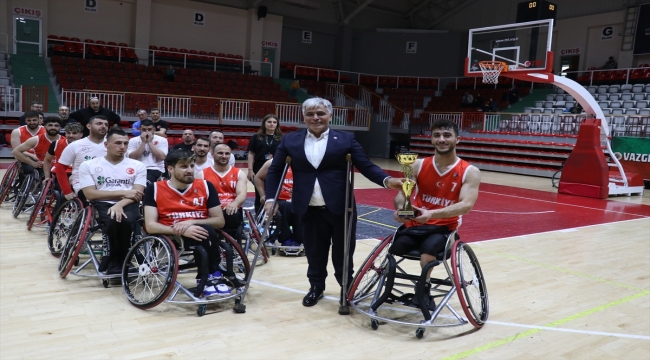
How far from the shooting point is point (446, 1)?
24469mm

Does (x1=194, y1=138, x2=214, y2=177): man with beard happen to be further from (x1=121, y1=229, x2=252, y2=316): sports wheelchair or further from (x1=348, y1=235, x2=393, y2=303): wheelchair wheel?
(x1=348, y1=235, x2=393, y2=303): wheelchair wheel

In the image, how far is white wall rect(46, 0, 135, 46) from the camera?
1789cm

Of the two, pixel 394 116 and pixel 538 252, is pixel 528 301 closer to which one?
pixel 538 252

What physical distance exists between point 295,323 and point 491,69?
31.6 feet

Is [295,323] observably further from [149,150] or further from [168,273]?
[149,150]

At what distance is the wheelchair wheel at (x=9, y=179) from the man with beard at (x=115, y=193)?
3.13m

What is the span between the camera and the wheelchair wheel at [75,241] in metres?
4.05

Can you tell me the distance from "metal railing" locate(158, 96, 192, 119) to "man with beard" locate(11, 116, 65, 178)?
8777 mm

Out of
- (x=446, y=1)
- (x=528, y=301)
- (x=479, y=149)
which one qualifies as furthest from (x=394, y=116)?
(x=528, y=301)

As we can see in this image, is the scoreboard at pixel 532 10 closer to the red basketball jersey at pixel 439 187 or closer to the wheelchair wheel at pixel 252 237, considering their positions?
the wheelchair wheel at pixel 252 237

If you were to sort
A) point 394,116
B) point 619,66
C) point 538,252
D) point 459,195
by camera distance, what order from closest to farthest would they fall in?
point 459,195
point 538,252
point 619,66
point 394,116

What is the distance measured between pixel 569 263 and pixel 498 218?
2.67 meters

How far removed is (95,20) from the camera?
61.1 ft

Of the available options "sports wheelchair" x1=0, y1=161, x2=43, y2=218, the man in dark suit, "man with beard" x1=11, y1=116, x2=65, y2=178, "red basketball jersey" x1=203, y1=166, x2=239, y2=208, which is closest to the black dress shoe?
the man in dark suit
